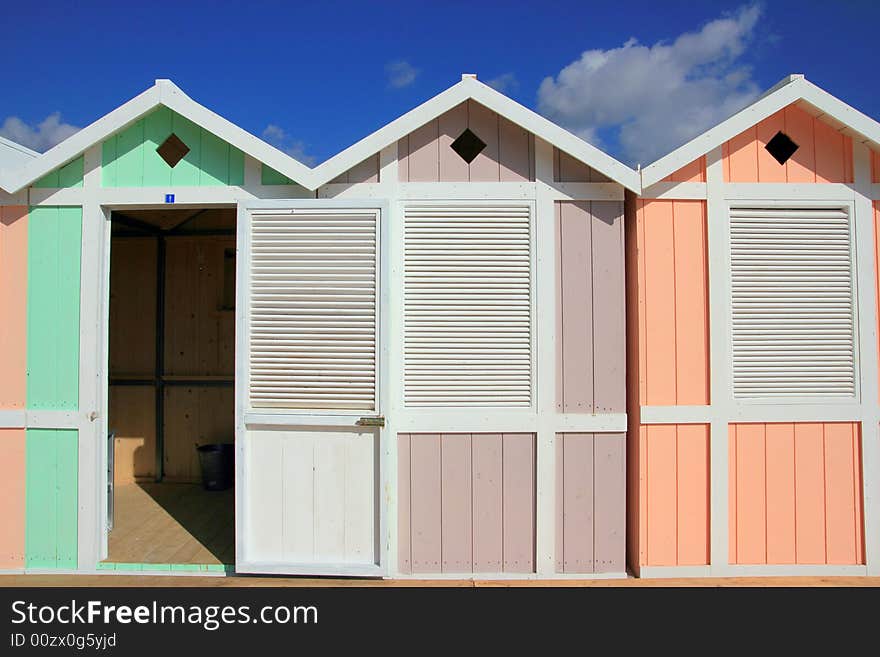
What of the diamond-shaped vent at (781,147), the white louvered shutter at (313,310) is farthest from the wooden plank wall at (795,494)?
the white louvered shutter at (313,310)

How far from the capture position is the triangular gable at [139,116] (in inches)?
148

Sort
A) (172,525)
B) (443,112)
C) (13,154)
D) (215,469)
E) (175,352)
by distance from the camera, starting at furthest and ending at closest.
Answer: (175,352), (215,469), (13,154), (172,525), (443,112)

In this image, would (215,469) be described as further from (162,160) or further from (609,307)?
(609,307)

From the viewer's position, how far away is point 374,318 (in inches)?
147

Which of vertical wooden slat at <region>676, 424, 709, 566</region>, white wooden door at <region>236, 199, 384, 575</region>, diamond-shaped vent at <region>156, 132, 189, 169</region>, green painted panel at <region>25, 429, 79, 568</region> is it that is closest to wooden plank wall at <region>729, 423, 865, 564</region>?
vertical wooden slat at <region>676, 424, 709, 566</region>

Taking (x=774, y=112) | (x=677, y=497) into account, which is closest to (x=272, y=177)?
(x=774, y=112)

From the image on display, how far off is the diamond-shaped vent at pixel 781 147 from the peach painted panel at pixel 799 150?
20 millimetres

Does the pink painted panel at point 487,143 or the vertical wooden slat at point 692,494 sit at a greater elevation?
the pink painted panel at point 487,143

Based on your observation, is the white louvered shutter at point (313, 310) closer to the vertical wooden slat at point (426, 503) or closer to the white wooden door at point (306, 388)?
the white wooden door at point (306, 388)

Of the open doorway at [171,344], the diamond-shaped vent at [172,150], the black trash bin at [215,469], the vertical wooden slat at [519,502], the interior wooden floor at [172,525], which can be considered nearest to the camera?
the vertical wooden slat at [519,502]

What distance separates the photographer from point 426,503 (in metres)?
3.83

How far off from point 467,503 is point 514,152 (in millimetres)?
2339

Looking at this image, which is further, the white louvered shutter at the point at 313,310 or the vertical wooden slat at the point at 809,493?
the vertical wooden slat at the point at 809,493

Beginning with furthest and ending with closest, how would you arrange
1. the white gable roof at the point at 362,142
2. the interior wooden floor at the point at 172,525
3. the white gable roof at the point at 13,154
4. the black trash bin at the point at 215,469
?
the black trash bin at the point at 215,469 < the white gable roof at the point at 13,154 < the interior wooden floor at the point at 172,525 < the white gable roof at the point at 362,142
